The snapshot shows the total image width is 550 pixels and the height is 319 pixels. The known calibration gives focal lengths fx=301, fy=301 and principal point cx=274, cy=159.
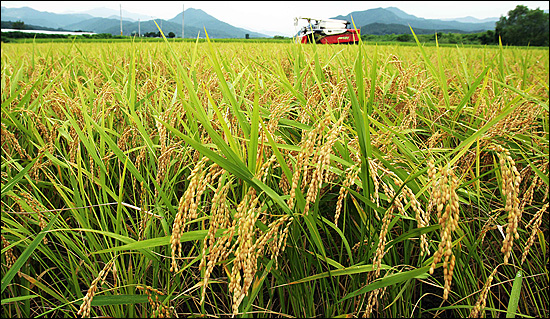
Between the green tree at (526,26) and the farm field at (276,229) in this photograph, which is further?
the green tree at (526,26)

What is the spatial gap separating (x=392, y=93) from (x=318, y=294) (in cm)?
121

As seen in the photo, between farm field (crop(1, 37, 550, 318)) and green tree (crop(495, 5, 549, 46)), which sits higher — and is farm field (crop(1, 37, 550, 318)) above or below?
below

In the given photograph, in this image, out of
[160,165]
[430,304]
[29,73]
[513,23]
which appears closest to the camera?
[160,165]

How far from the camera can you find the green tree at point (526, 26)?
Answer: 85.6 ft

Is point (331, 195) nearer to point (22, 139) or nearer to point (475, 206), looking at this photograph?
point (475, 206)

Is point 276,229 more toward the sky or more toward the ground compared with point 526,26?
more toward the ground

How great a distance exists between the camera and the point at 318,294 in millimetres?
1021

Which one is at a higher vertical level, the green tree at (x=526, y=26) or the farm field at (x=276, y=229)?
the green tree at (x=526, y=26)

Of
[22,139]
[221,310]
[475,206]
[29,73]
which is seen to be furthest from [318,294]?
[29,73]

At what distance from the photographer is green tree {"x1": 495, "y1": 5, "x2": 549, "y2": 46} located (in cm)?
2608

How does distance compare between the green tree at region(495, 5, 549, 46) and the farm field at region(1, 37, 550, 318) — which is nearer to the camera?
the farm field at region(1, 37, 550, 318)

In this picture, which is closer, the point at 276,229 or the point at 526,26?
the point at 276,229

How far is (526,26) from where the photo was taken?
28.9m

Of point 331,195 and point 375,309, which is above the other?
point 331,195
